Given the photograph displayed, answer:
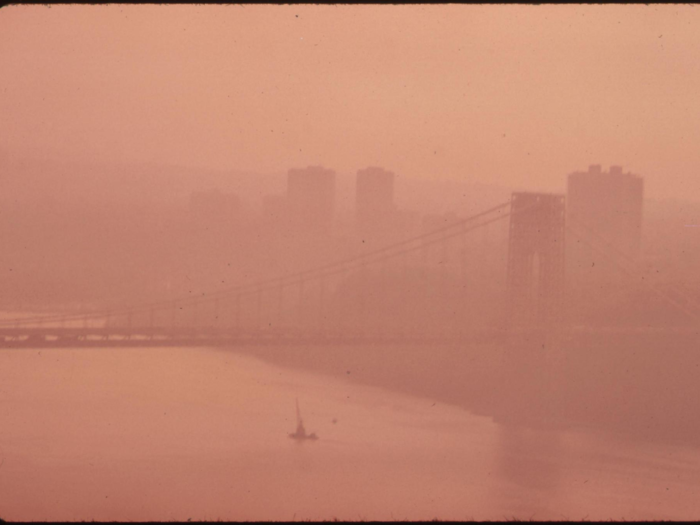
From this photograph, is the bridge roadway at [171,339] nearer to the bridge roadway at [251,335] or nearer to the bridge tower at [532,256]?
the bridge roadway at [251,335]

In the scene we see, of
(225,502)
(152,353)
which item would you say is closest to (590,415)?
(225,502)

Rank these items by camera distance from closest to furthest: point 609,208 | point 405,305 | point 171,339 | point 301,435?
1. point 171,339
2. point 301,435
3. point 609,208
4. point 405,305

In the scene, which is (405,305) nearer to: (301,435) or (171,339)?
(301,435)

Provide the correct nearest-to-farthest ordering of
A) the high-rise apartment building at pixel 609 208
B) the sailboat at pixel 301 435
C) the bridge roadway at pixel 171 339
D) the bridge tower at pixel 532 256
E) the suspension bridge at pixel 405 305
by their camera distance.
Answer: the bridge roadway at pixel 171 339 → the suspension bridge at pixel 405 305 → the sailboat at pixel 301 435 → the bridge tower at pixel 532 256 → the high-rise apartment building at pixel 609 208

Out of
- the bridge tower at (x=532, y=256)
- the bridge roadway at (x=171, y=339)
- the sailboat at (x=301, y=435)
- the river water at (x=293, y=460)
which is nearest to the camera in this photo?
the river water at (x=293, y=460)

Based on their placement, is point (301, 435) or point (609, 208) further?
point (609, 208)

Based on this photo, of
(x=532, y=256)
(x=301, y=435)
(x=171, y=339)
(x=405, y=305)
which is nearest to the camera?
(x=171, y=339)

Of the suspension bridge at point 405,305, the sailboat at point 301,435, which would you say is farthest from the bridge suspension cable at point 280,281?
the sailboat at point 301,435

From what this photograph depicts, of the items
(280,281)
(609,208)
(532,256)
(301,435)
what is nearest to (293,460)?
(301,435)
